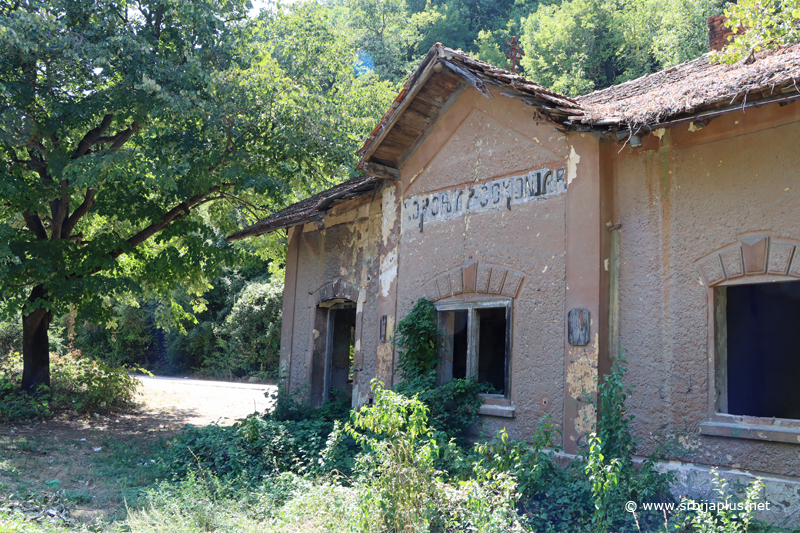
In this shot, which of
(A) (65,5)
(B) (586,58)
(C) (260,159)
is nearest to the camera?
(A) (65,5)

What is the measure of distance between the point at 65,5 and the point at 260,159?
470 cm

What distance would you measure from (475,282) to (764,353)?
13.0 feet

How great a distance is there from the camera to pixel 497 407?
7.64 m

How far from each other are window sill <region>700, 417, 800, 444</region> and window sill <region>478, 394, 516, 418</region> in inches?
85.2

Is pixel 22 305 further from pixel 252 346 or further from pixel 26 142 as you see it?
pixel 252 346

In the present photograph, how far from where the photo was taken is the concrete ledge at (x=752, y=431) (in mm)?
5500

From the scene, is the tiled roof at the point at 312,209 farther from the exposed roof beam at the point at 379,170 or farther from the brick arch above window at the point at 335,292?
the brick arch above window at the point at 335,292

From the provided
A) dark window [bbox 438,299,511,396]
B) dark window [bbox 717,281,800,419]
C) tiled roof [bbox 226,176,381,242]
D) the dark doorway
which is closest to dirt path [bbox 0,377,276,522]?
the dark doorway

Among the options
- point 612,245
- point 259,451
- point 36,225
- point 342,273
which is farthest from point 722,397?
point 36,225

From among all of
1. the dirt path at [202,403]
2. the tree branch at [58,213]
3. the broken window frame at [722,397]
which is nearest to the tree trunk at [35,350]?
the tree branch at [58,213]

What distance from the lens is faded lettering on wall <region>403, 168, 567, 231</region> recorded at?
7.53 meters

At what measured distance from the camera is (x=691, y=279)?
6.31 meters

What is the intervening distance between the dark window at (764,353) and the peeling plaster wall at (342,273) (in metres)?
4.99

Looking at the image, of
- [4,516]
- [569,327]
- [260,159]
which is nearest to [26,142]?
[260,159]
